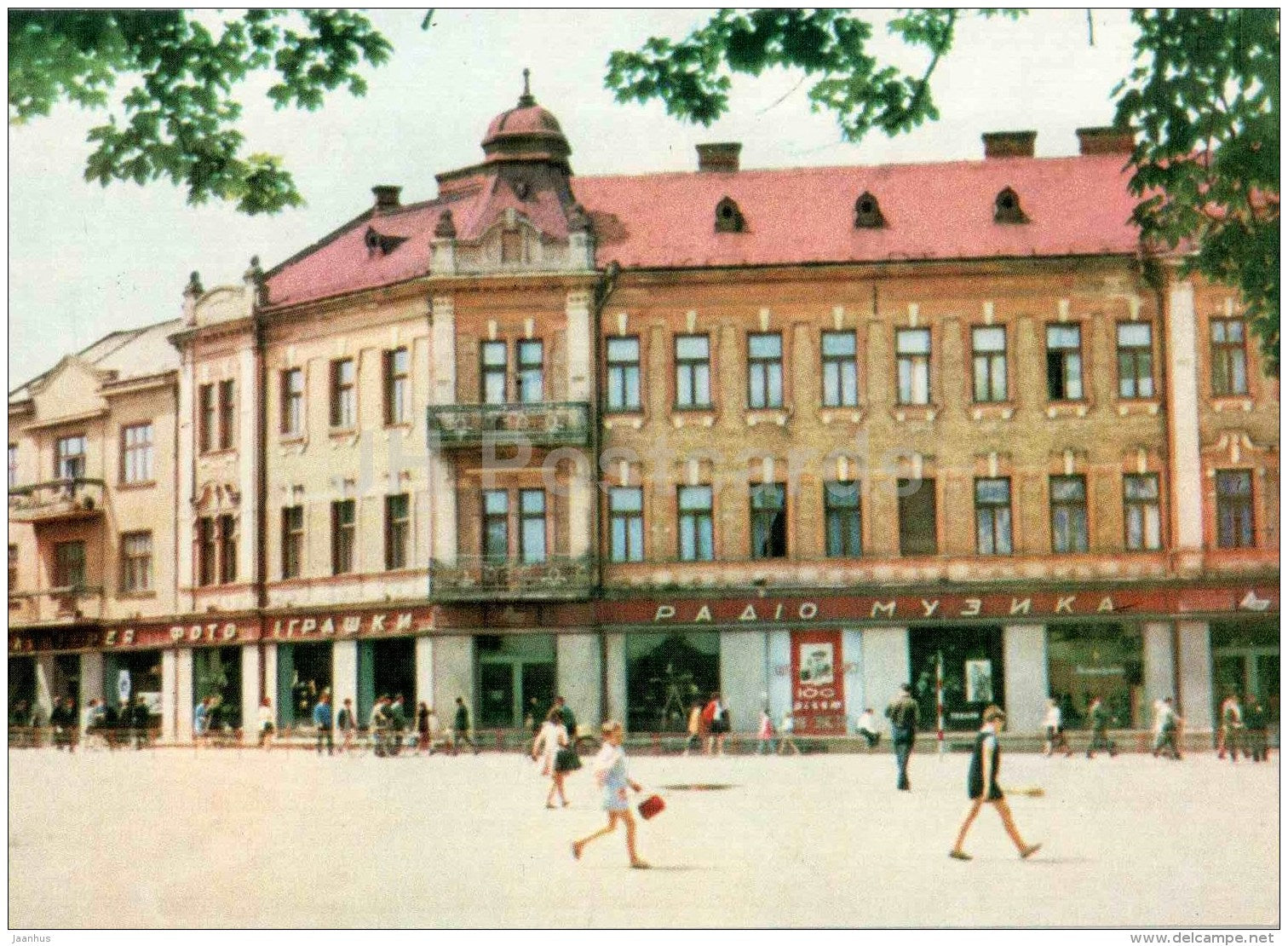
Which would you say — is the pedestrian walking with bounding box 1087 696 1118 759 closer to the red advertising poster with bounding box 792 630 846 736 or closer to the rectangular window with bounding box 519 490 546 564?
the red advertising poster with bounding box 792 630 846 736

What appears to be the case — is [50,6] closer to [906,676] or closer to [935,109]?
[935,109]

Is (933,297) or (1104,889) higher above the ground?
(933,297)

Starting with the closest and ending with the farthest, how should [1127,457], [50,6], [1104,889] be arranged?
1. [1104,889]
2. [50,6]
3. [1127,457]

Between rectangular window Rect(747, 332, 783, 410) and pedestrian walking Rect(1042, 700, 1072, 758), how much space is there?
6.17m

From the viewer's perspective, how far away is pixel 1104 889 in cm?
1529

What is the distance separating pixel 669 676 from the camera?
28531 millimetres

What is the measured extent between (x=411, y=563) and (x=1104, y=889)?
14.4m

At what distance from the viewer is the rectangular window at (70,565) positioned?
72.2 feet

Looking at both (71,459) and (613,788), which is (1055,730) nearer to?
(613,788)

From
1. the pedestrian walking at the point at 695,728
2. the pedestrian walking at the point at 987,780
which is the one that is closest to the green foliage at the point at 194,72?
the pedestrian walking at the point at 987,780

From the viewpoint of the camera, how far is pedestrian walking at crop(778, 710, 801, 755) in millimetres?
26203

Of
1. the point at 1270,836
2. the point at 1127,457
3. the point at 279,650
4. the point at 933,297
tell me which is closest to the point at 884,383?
the point at 933,297

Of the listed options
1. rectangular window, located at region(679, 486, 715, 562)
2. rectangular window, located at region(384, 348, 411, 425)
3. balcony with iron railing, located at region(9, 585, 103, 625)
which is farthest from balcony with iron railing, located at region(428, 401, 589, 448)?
balcony with iron railing, located at region(9, 585, 103, 625)

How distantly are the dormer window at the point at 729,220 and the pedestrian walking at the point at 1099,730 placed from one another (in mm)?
8904
